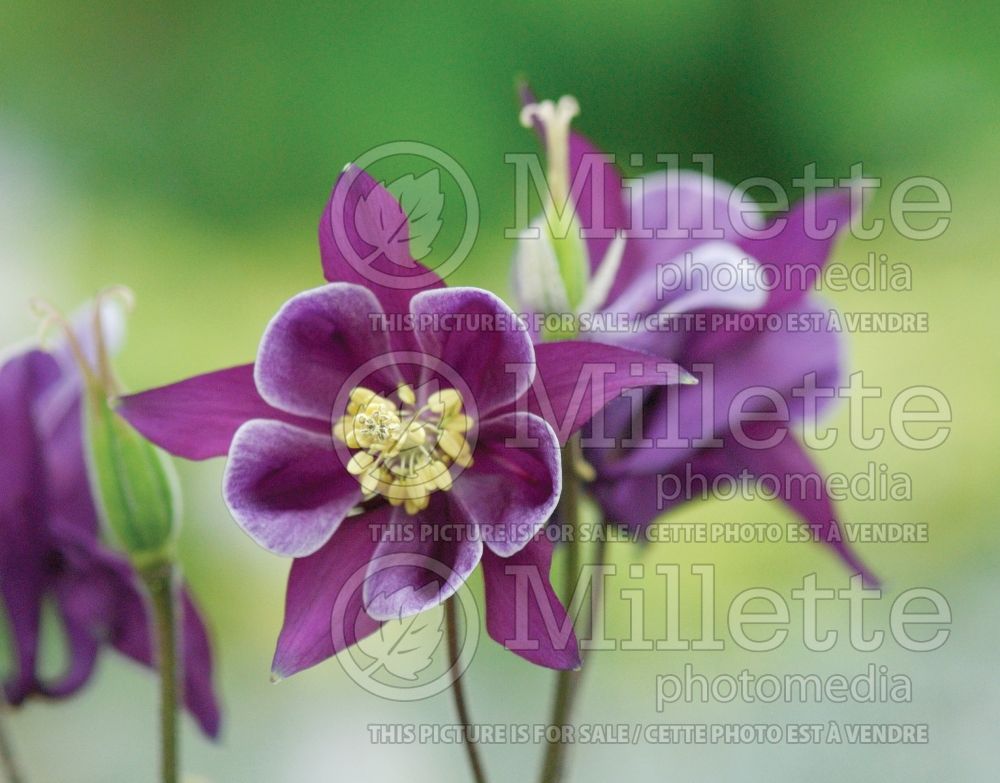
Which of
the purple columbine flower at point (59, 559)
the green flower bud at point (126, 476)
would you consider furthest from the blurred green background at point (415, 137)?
the green flower bud at point (126, 476)

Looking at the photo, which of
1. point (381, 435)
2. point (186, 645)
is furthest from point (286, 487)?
point (186, 645)

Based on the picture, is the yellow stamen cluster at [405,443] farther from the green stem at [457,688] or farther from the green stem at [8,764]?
the green stem at [8,764]

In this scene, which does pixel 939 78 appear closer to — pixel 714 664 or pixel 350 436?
pixel 714 664

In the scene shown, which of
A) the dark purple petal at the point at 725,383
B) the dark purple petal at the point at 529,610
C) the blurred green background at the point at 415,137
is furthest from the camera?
the blurred green background at the point at 415,137

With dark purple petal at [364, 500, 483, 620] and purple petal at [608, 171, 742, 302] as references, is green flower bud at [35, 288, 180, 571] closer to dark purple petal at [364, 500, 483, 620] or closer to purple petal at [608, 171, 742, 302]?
dark purple petal at [364, 500, 483, 620]

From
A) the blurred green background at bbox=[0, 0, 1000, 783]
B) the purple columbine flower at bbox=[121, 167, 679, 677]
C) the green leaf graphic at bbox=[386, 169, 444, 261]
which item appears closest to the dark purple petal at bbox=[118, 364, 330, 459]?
the purple columbine flower at bbox=[121, 167, 679, 677]

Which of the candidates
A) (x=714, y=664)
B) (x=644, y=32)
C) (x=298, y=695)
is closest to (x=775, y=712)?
(x=714, y=664)
